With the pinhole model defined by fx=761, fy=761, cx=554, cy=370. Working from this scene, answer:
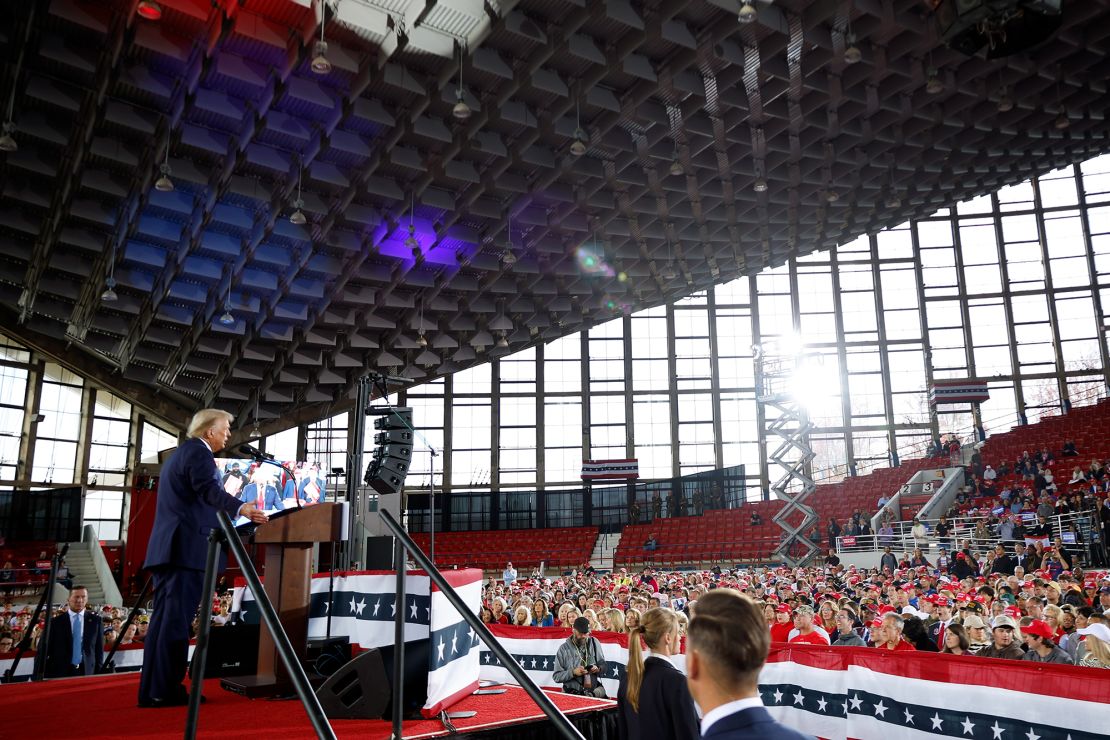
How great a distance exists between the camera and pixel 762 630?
182 cm

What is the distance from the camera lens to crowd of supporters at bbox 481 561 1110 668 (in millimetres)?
6230

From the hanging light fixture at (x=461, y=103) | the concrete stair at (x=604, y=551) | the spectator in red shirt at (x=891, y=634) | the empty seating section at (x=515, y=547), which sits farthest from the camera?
the concrete stair at (x=604, y=551)

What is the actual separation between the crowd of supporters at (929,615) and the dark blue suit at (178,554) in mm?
2288

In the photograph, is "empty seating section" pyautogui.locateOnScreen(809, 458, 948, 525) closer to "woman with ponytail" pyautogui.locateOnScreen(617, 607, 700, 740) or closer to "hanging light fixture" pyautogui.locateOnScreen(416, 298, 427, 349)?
"hanging light fixture" pyautogui.locateOnScreen(416, 298, 427, 349)

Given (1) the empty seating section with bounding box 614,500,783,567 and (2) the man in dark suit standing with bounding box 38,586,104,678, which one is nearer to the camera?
(2) the man in dark suit standing with bounding box 38,586,104,678

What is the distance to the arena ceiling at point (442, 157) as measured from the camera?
492 inches

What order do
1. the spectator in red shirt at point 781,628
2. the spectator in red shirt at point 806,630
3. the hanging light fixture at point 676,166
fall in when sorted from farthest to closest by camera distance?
the hanging light fixture at point 676,166
the spectator in red shirt at point 781,628
the spectator in red shirt at point 806,630

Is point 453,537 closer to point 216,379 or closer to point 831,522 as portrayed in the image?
point 216,379

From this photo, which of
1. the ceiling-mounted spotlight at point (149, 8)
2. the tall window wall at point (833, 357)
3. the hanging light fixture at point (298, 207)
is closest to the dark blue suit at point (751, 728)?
the ceiling-mounted spotlight at point (149, 8)

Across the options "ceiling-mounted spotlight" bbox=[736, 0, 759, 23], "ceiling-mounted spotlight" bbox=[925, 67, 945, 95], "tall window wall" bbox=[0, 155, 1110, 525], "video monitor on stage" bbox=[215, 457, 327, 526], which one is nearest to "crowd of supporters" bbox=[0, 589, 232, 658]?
"video monitor on stage" bbox=[215, 457, 327, 526]

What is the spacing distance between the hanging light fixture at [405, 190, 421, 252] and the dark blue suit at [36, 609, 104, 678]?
443 inches

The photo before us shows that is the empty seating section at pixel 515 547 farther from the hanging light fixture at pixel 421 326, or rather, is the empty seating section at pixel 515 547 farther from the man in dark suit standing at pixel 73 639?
the man in dark suit standing at pixel 73 639

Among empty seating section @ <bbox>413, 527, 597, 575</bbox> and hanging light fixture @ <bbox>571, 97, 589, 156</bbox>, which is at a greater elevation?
hanging light fixture @ <bbox>571, 97, 589, 156</bbox>

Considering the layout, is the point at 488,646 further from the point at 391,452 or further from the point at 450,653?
the point at 391,452
